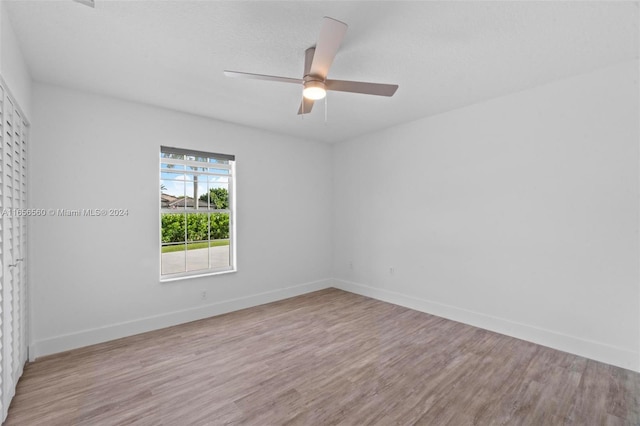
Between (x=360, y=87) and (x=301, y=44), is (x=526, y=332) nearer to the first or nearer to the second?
(x=360, y=87)

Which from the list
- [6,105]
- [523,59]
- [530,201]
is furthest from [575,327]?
[6,105]

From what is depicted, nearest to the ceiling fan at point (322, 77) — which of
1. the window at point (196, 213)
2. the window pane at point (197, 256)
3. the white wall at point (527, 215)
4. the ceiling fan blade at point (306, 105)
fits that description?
the ceiling fan blade at point (306, 105)

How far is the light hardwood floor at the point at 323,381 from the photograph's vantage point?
2.02 meters

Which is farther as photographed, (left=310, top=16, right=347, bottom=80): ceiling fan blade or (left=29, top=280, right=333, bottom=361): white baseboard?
(left=29, top=280, right=333, bottom=361): white baseboard

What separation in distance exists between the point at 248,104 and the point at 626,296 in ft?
14.1

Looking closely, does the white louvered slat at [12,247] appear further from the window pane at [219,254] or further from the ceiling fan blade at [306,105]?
the ceiling fan blade at [306,105]

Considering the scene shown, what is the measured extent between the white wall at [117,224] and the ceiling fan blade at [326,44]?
2.43 metres

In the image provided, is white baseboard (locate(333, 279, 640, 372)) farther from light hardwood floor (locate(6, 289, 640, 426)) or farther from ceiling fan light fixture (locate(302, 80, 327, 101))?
ceiling fan light fixture (locate(302, 80, 327, 101))

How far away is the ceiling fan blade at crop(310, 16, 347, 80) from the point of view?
5.55ft

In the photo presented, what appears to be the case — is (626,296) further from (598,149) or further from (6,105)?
(6,105)

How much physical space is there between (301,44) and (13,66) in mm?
2127

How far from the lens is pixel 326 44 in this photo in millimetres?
1861

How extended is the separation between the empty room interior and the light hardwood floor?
0.02 metres

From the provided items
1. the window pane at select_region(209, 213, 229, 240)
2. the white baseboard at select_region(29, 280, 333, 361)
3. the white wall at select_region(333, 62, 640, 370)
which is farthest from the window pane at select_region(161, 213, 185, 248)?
the white wall at select_region(333, 62, 640, 370)
